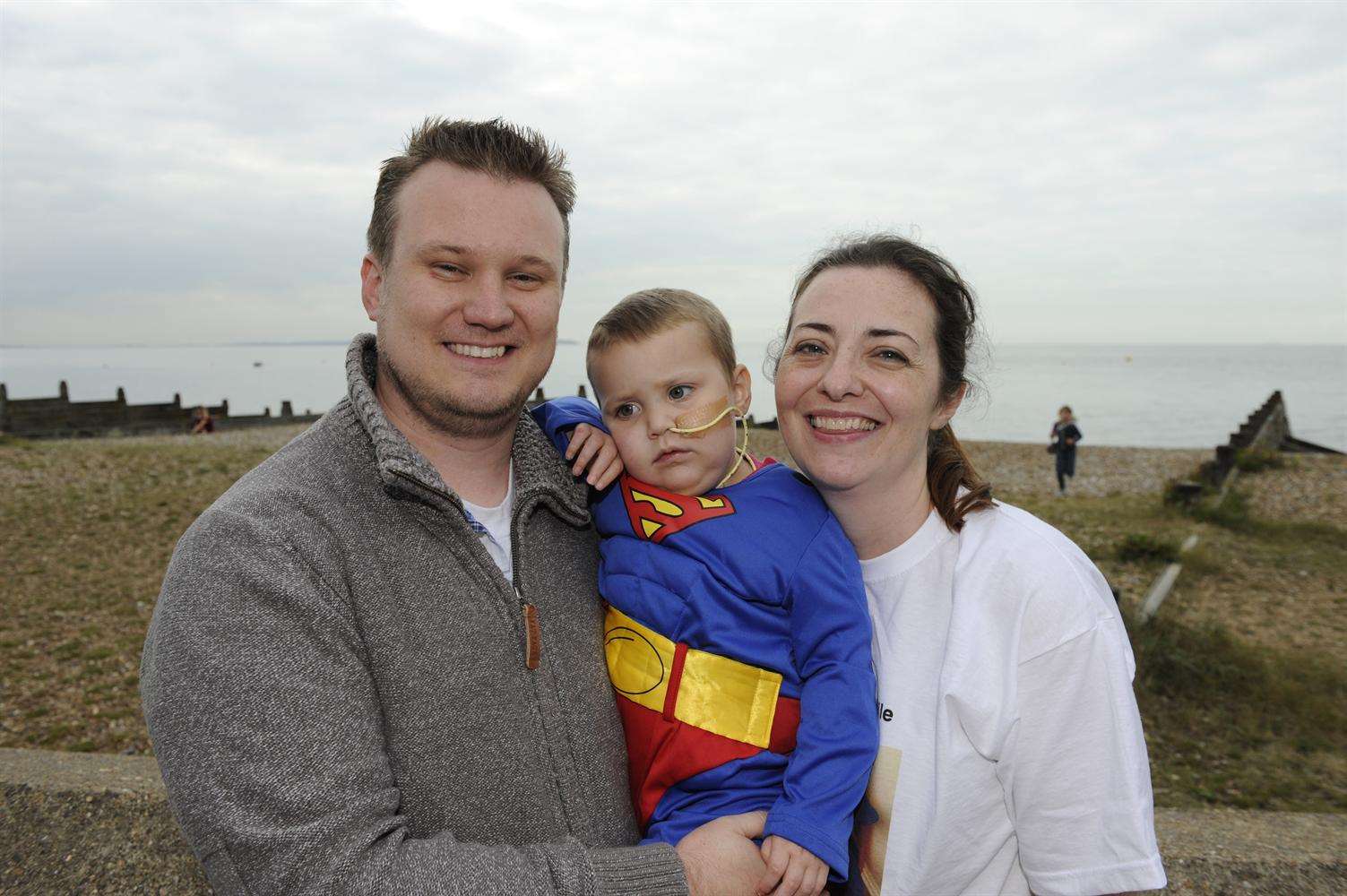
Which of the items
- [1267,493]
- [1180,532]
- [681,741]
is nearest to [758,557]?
[681,741]

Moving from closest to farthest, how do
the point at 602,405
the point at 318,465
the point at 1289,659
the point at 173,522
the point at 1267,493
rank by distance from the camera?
the point at 318,465 → the point at 602,405 → the point at 1289,659 → the point at 173,522 → the point at 1267,493

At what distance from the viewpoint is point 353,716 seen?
1.87 metres

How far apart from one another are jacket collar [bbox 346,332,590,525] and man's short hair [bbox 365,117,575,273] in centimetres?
37

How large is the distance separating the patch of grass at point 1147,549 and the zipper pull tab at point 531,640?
11024mm

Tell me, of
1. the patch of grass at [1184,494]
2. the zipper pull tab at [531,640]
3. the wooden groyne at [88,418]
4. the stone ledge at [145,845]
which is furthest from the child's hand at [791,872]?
the wooden groyne at [88,418]

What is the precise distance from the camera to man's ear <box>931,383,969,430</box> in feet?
8.79

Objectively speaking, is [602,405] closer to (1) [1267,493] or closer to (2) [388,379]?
(2) [388,379]

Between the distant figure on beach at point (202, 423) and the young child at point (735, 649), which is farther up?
the young child at point (735, 649)

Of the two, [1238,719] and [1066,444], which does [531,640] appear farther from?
[1066,444]

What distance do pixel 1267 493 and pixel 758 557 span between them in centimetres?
1885

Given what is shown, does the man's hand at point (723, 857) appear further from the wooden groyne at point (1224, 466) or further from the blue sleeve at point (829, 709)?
the wooden groyne at point (1224, 466)

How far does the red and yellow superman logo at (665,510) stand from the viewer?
2598mm

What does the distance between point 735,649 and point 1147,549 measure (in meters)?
10.8

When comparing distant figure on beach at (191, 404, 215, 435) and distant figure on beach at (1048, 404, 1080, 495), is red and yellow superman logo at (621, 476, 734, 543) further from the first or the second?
distant figure on beach at (191, 404, 215, 435)
